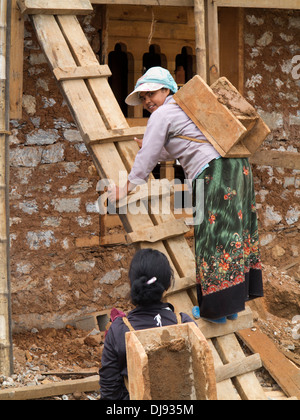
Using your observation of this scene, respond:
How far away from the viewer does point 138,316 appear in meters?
2.84

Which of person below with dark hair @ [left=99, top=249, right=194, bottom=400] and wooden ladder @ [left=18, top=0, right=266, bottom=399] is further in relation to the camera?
wooden ladder @ [left=18, top=0, right=266, bottom=399]

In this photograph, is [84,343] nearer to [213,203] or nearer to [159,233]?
[159,233]

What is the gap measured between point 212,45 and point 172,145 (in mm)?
2075

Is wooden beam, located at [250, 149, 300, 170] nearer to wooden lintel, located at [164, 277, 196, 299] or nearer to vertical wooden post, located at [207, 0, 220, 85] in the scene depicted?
vertical wooden post, located at [207, 0, 220, 85]

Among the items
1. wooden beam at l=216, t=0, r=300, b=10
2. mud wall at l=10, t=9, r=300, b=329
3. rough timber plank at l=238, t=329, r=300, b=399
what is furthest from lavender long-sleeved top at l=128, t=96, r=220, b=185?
mud wall at l=10, t=9, r=300, b=329

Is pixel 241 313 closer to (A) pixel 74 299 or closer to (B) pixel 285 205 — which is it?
(A) pixel 74 299

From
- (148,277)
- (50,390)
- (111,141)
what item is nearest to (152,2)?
(111,141)

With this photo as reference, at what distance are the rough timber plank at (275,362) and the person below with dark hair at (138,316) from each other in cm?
242

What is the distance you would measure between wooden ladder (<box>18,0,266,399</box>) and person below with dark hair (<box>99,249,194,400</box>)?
1042 millimetres

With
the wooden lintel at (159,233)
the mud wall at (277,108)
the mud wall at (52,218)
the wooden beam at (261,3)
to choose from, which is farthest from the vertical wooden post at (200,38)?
the wooden lintel at (159,233)

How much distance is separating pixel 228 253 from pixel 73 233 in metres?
2.81

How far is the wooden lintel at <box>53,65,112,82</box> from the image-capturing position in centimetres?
459

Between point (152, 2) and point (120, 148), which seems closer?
point (120, 148)

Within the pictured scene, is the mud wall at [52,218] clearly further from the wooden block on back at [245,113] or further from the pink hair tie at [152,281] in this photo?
the pink hair tie at [152,281]
